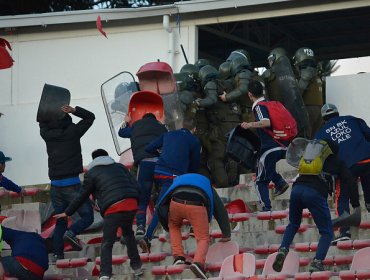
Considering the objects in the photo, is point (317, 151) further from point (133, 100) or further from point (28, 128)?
point (28, 128)

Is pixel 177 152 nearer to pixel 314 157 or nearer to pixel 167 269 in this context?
pixel 167 269

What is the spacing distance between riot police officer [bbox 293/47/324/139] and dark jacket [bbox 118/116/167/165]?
11.2ft

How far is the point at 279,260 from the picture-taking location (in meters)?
Answer: 13.4

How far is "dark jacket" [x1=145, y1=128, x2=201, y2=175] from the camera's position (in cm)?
1490

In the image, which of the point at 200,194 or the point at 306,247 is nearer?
the point at 200,194

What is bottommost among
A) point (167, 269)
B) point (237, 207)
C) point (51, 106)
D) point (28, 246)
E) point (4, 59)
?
point (167, 269)

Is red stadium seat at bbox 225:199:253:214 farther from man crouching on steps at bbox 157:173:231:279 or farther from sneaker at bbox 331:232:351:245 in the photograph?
man crouching on steps at bbox 157:173:231:279

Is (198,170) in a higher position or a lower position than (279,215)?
higher

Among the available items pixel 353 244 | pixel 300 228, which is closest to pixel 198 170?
pixel 300 228

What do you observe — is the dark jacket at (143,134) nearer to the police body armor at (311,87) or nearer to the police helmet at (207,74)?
the police helmet at (207,74)

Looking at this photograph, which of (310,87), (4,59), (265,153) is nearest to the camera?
(265,153)

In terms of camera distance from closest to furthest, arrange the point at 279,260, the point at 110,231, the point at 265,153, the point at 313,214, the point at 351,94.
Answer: the point at 279,260 < the point at 313,214 < the point at 110,231 < the point at 265,153 < the point at 351,94

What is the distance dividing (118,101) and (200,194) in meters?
4.97

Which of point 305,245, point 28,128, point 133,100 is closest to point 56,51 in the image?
point 28,128
